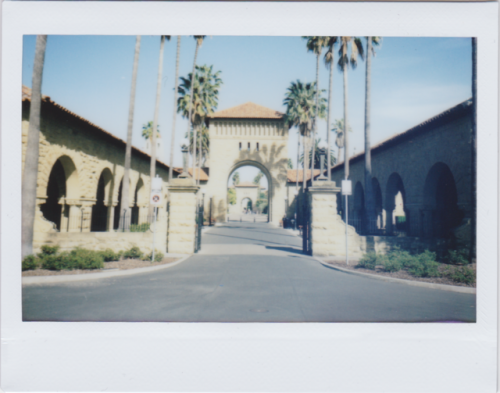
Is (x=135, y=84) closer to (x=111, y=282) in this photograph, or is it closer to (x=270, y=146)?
(x=111, y=282)

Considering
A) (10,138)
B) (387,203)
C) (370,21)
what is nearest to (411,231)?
(387,203)

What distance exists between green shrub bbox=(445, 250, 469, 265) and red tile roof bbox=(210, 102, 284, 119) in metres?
27.2

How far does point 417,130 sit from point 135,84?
521 inches

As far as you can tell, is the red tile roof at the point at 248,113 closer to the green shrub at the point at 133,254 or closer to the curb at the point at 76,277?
the green shrub at the point at 133,254

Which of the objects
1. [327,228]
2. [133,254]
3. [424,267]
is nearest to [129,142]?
[133,254]

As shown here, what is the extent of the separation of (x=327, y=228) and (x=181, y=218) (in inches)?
221

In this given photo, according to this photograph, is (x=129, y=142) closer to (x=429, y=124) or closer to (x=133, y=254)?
(x=133, y=254)

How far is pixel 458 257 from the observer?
8812mm

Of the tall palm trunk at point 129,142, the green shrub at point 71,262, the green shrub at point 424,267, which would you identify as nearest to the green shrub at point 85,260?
the green shrub at point 71,262

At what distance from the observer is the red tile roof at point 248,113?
34.1m

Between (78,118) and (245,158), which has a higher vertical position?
(245,158)

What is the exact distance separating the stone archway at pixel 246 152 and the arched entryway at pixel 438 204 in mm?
22037

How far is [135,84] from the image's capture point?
46.0 feet

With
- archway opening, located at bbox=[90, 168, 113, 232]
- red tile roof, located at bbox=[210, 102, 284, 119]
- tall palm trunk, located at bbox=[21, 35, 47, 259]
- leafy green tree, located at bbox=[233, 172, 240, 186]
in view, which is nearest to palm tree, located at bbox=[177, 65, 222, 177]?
red tile roof, located at bbox=[210, 102, 284, 119]
